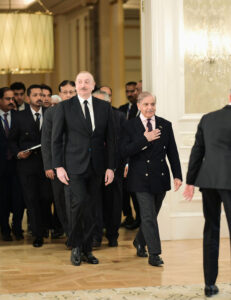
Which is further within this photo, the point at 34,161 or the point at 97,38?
the point at 97,38

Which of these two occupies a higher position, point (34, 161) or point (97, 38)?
point (97, 38)

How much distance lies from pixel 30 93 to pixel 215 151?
317 centimetres

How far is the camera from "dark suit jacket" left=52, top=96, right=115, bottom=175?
249 inches

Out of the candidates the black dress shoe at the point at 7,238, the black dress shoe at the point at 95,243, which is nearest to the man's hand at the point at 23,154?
the black dress shoe at the point at 7,238

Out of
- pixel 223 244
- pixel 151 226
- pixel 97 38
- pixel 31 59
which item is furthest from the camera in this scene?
pixel 97 38

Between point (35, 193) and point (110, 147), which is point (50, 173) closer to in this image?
point (35, 193)

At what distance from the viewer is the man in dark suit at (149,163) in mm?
6320

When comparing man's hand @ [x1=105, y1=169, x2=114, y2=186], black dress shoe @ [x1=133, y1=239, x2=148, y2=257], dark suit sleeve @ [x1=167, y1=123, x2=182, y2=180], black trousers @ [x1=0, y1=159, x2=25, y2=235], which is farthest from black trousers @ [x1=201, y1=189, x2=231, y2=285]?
black trousers @ [x1=0, y1=159, x2=25, y2=235]

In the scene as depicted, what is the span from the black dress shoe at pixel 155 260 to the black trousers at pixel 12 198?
2102 mm

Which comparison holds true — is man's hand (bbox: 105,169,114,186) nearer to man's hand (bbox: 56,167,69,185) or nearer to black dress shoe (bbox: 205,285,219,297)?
man's hand (bbox: 56,167,69,185)

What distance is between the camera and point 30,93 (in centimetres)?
A: 771

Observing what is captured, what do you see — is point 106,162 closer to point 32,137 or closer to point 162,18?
point 32,137

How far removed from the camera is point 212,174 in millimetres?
5004

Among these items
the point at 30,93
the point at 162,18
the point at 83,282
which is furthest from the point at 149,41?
the point at 83,282
